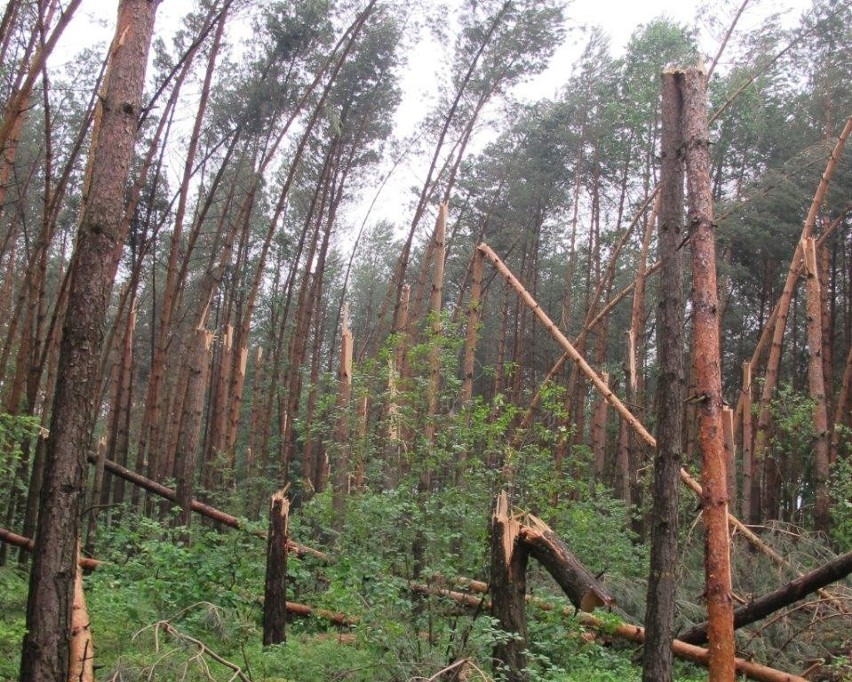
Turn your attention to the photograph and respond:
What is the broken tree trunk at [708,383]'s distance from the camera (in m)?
5.38

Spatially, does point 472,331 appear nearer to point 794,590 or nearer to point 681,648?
point 681,648

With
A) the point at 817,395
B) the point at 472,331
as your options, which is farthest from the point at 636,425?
the point at 817,395

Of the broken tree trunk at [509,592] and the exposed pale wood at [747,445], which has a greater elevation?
the exposed pale wood at [747,445]

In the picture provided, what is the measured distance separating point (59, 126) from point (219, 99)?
4.33 meters

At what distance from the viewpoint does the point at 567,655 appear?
698 cm

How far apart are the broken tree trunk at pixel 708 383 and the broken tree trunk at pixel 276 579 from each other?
3705 mm

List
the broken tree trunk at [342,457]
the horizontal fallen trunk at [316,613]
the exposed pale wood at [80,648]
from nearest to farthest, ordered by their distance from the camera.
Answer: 1. the exposed pale wood at [80,648]
2. the horizontal fallen trunk at [316,613]
3. the broken tree trunk at [342,457]

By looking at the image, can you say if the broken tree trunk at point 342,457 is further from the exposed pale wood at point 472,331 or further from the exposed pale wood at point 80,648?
the exposed pale wood at point 80,648

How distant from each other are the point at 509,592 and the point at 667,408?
5.54ft

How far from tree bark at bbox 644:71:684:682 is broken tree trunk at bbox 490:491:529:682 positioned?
864mm

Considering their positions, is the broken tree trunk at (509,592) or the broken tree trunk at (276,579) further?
the broken tree trunk at (276,579)

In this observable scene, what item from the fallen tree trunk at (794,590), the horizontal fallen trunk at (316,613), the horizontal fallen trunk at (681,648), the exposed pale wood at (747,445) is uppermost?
the exposed pale wood at (747,445)

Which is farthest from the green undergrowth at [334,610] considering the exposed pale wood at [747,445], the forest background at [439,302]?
the exposed pale wood at [747,445]

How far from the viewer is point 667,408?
17.8 feet
